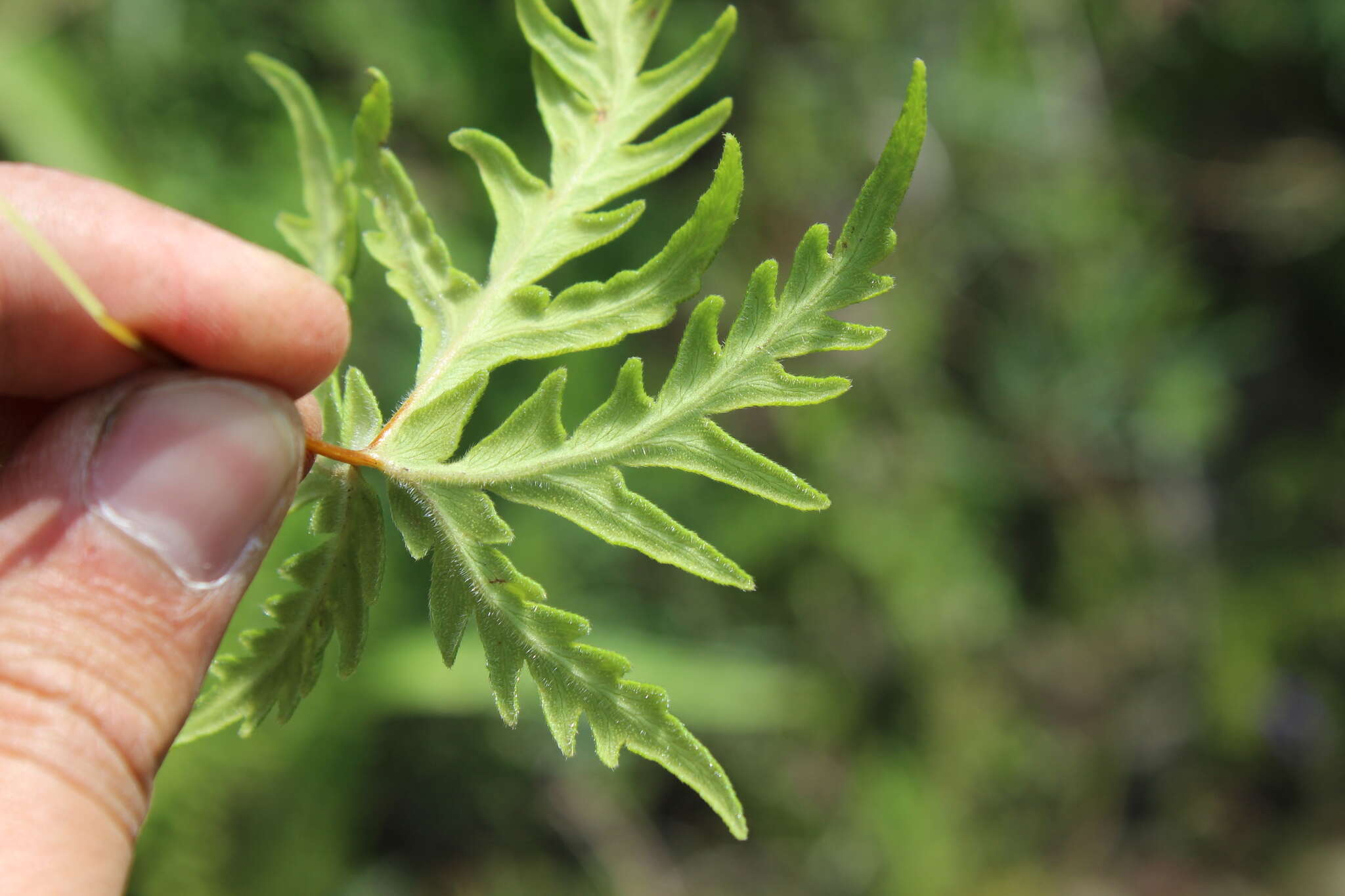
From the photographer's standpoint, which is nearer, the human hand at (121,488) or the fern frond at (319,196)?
the human hand at (121,488)

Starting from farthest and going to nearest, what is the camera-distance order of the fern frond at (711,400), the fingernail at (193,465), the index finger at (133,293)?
the index finger at (133,293) → the fingernail at (193,465) → the fern frond at (711,400)

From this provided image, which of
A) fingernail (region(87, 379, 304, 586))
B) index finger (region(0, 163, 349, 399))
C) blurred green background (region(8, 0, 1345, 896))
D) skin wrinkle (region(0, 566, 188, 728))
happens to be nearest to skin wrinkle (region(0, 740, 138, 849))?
skin wrinkle (region(0, 566, 188, 728))

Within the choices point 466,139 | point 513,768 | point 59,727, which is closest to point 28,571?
point 59,727

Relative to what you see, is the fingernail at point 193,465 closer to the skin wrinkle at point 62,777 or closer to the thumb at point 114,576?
the thumb at point 114,576

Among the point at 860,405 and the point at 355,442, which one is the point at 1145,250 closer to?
the point at 860,405

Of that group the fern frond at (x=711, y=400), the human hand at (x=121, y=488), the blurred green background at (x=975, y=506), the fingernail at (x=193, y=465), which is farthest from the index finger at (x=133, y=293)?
the blurred green background at (x=975, y=506)

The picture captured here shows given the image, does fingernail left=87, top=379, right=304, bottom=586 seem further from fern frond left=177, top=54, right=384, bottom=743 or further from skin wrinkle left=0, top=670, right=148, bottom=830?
skin wrinkle left=0, top=670, right=148, bottom=830

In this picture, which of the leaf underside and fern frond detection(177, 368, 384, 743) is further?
fern frond detection(177, 368, 384, 743)
